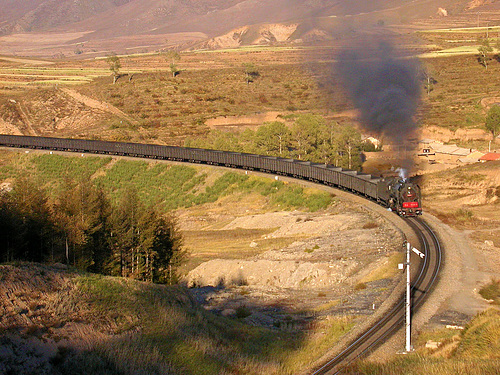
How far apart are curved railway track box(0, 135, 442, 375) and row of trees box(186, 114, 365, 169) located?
1094 centimetres

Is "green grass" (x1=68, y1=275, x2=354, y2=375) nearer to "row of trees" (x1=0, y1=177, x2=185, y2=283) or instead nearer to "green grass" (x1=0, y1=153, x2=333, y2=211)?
"row of trees" (x1=0, y1=177, x2=185, y2=283)

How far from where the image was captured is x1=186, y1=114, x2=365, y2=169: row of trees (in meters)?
94.6

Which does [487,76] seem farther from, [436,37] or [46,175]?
[46,175]

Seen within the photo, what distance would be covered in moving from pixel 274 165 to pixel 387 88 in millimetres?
25690

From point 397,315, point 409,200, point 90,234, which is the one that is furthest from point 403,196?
point 90,234

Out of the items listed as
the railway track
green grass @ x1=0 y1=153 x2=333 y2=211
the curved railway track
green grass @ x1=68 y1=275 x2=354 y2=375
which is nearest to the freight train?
the curved railway track

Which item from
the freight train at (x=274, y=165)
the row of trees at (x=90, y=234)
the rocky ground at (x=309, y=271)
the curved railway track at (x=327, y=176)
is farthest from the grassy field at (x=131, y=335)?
the freight train at (x=274, y=165)

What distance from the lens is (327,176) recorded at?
2849 inches

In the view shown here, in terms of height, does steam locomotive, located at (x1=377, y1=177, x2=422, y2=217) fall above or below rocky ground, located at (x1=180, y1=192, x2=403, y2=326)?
above

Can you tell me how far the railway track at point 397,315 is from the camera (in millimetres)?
25520

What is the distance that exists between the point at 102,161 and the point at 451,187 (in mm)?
54741

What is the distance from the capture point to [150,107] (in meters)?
154

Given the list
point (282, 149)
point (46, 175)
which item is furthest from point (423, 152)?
point (46, 175)

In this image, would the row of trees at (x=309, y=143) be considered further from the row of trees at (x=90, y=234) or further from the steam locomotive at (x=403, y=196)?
the row of trees at (x=90, y=234)
